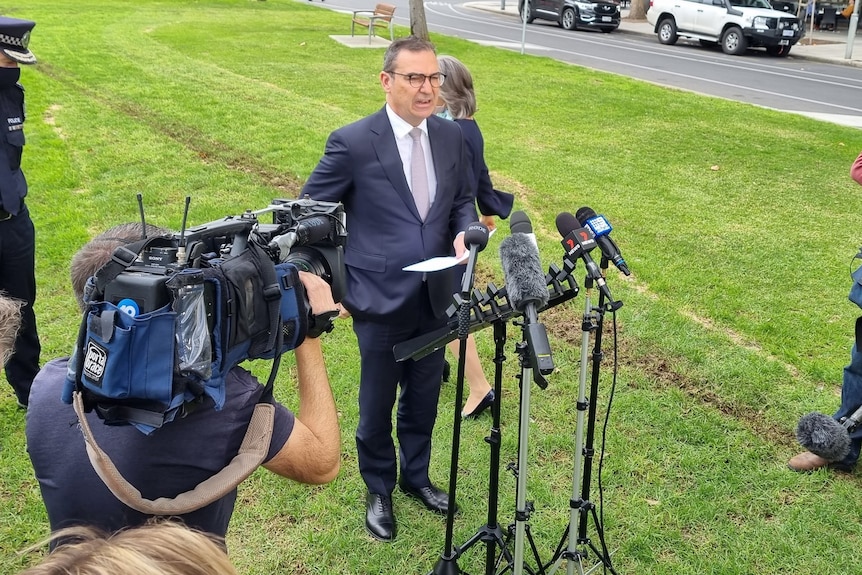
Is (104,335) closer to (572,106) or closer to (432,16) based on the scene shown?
(572,106)

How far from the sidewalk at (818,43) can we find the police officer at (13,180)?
2127cm

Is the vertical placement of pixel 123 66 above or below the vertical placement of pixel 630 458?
above

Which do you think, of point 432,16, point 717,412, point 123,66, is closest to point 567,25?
point 432,16

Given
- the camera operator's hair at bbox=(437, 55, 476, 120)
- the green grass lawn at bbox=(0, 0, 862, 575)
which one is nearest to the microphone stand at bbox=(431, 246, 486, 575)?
the green grass lawn at bbox=(0, 0, 862, 575)

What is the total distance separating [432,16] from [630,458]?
26.2m

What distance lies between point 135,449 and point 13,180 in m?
2.75

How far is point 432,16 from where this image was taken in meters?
28.1

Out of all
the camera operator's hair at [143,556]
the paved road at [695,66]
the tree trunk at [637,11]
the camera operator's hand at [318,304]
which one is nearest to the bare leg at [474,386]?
the camera operator's hand at [318,304]

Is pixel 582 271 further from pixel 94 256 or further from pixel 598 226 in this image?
pixel 94 256

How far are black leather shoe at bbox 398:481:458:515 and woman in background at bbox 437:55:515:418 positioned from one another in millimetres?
553

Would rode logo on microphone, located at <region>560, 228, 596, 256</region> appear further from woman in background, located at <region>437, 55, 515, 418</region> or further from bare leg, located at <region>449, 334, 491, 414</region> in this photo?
bare leg, located at <region>449, 334, 491, 414</region>

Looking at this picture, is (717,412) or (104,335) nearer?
(104,335)

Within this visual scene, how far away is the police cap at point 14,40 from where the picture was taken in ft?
13.2

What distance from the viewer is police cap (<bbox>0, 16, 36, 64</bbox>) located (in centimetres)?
402
